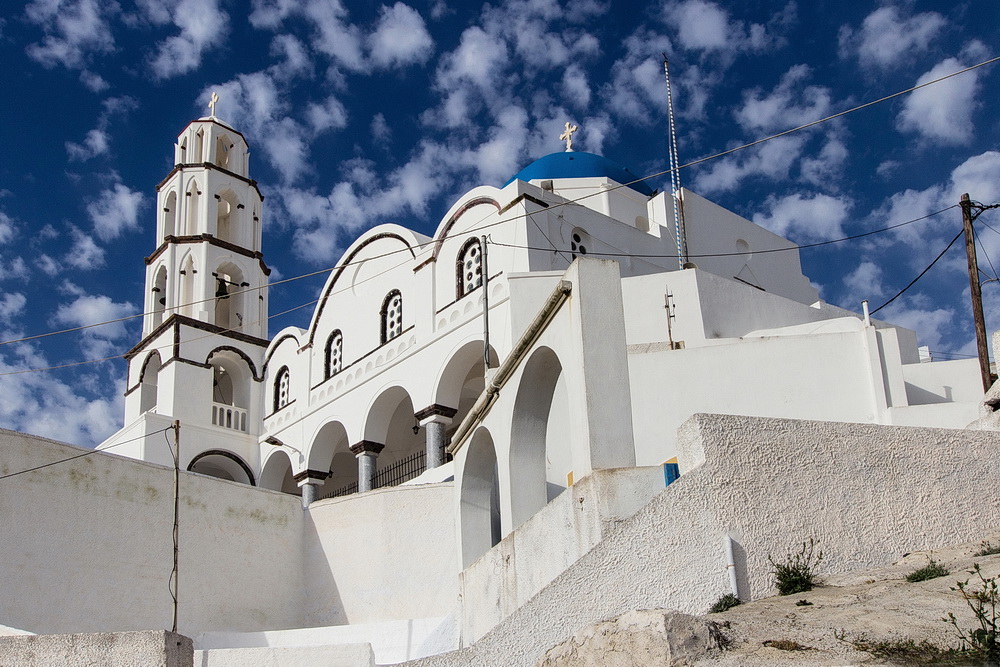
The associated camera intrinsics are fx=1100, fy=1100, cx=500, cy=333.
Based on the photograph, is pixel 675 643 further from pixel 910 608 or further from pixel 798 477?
pixel 798 477

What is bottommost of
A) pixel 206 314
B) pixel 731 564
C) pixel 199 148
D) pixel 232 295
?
pixel 731 564

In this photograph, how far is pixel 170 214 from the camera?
24406 mm

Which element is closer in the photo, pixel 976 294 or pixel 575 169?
pixel 976 294

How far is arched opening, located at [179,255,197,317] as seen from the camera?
900 inches

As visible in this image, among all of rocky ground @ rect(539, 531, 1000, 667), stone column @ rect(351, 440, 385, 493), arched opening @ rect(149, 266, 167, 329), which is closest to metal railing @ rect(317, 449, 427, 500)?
stone column @ rect(351, 440, 385, 493)

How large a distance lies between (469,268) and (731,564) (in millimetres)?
11946

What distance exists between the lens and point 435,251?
1883 cm

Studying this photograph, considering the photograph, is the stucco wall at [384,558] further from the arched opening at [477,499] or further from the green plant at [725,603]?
the green plant at [725,603]

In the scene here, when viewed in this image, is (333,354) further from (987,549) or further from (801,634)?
(801,634)

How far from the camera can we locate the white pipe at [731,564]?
6410 mm

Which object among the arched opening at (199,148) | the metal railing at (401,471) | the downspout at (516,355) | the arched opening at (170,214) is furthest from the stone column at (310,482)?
the downspout at (516,355)

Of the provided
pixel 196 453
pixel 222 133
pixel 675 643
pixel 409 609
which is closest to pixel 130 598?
pixel 409 609

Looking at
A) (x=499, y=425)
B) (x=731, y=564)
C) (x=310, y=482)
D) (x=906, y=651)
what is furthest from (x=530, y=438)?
(x=310, y=482)

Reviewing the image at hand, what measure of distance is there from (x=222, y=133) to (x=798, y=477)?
2081 cm
